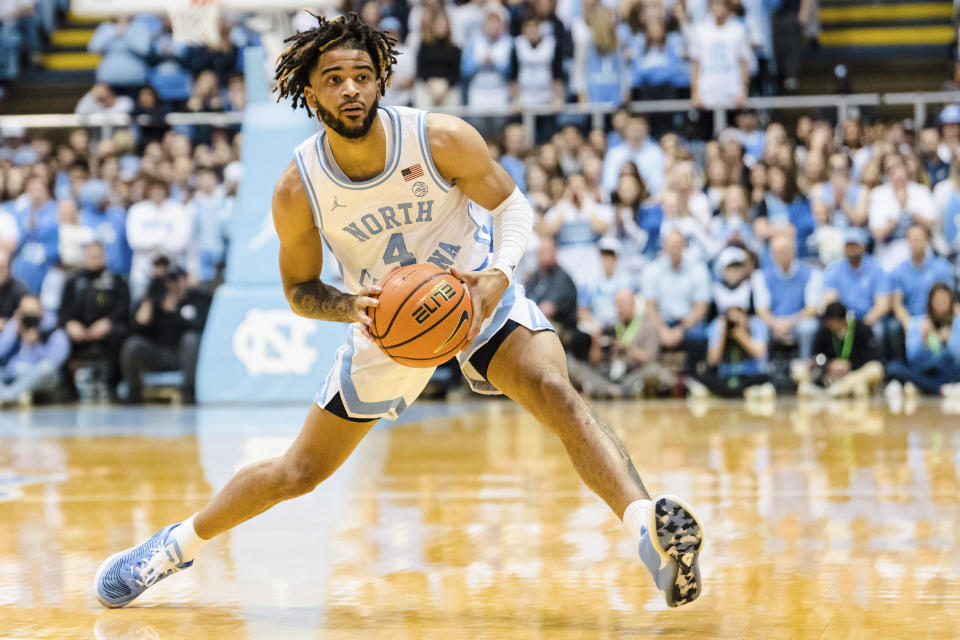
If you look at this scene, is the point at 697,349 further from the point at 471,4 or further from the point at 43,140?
the point at 43,140

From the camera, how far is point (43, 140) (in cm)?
1546

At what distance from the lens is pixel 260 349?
11758mm

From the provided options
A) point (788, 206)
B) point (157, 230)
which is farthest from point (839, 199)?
point (157, 230)

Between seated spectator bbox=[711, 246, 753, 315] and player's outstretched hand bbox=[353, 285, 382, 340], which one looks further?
seated spectator bbox=[711, 246, 753, 315]

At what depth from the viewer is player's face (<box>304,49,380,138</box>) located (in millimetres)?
4035

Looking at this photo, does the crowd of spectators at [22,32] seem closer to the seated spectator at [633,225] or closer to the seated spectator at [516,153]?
the seated spectator at [516,153]

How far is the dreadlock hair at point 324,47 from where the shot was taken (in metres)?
4.10

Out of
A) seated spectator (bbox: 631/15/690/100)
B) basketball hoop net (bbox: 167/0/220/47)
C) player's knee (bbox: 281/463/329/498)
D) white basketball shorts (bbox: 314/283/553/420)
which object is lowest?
player's knee (bbox: 281/463/329/498)

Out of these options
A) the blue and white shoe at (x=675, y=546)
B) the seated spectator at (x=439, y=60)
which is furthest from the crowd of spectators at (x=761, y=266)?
the blue and white shoe at (x=675, y=546)

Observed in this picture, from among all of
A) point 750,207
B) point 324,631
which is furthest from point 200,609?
point 750,207

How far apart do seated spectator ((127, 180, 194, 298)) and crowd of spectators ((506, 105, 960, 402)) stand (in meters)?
3.73

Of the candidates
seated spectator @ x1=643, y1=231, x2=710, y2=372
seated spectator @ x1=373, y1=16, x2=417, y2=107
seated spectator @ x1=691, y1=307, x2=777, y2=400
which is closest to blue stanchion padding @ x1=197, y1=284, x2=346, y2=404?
seated spectator @ x1=643, y1=231, x2=710, y2=372

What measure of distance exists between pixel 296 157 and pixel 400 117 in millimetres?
380

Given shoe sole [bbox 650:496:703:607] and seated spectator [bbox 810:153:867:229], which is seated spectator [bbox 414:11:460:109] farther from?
shoe sole [bbox 650:496:703:607]
